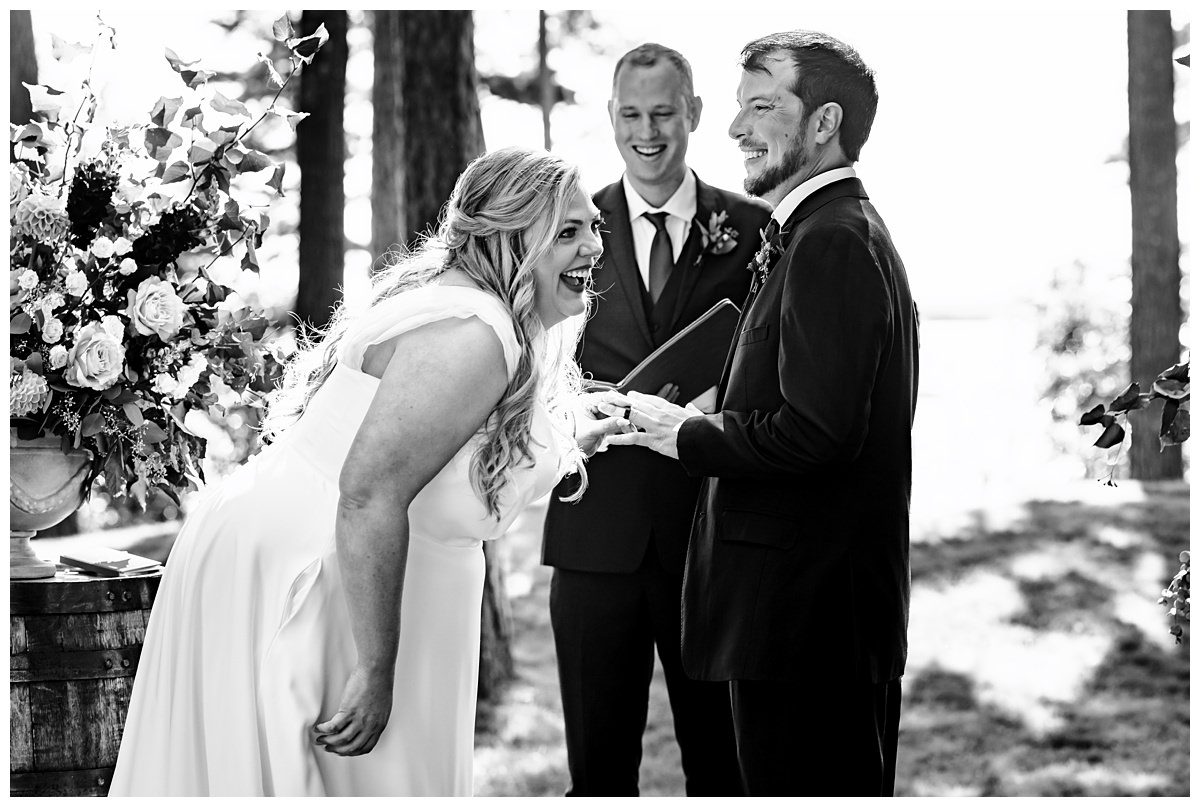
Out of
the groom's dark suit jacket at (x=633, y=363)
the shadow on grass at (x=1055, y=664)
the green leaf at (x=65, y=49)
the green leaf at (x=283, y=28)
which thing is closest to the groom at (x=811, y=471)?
the groom's dark suit jacket at (x=633, y=363)

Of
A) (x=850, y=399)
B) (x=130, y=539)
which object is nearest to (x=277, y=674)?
(x=850, y=399)

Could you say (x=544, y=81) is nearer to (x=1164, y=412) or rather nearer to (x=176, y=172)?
(x=176, y=172)

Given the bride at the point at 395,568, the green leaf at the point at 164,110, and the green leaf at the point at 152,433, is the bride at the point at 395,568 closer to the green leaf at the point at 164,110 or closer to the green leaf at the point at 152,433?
the green leaf at the point at 152,433

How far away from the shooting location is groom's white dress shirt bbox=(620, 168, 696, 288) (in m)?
3.44

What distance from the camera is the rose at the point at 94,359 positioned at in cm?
275

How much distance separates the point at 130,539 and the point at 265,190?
5912 mm

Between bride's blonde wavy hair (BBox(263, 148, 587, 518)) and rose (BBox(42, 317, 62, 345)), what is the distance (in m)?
0.68

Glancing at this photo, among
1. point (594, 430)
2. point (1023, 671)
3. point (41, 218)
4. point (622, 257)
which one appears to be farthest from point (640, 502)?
point (1023, 671)

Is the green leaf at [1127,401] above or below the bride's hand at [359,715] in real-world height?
above

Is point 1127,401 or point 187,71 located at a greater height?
point 187,71

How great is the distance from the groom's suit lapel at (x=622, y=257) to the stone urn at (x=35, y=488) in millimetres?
1413

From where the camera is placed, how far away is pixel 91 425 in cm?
284

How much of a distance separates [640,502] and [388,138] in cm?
349

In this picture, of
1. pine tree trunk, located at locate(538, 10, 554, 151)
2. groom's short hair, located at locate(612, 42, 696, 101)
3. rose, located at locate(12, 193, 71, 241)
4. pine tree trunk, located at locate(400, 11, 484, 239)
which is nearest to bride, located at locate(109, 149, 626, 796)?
rose, located at locate(12, 193, 71, 241)
